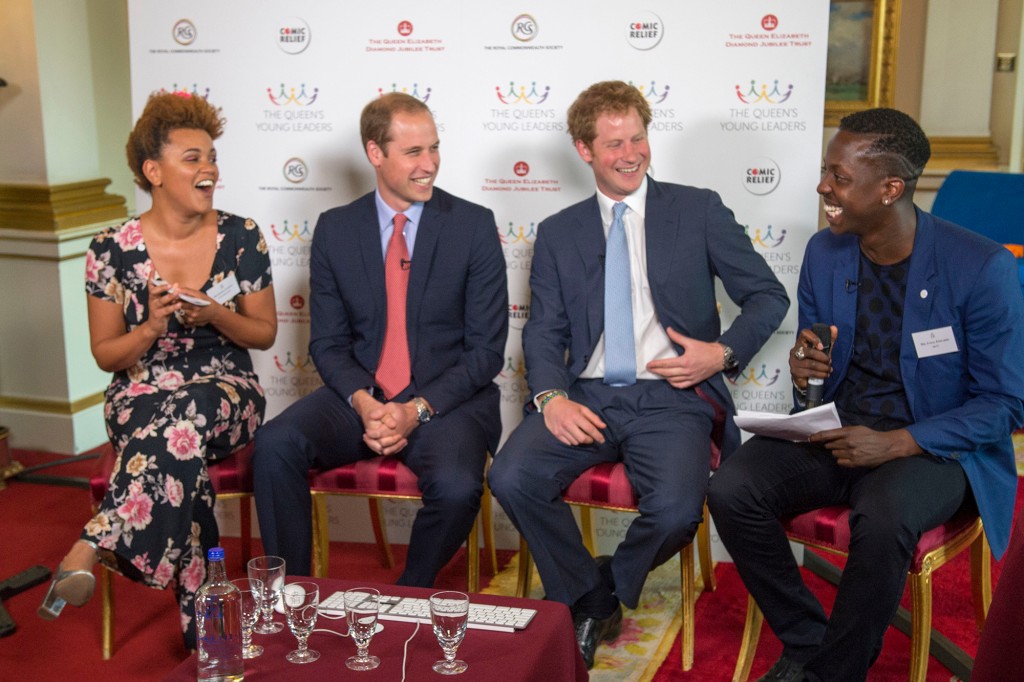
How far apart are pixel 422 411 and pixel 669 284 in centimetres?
83

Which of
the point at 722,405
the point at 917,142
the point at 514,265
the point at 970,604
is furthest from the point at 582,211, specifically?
the point at 970,604

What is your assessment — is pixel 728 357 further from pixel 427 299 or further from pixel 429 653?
pixel 429 653

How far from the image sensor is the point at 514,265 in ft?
12.3

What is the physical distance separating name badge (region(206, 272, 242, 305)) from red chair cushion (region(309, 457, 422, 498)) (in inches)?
24.0

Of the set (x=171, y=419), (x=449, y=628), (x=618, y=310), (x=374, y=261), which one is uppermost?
(x=374, y=261)

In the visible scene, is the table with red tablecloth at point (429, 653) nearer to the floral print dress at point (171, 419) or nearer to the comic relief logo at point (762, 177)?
the floral print dress at point (171, 419)

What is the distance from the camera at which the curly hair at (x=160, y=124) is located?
328 centimetres

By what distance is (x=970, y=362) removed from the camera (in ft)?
9.01

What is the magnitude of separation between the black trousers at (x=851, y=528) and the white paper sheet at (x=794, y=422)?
0.21 ft

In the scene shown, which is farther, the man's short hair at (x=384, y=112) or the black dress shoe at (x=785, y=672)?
the man's short hair at (x=384, y=112)

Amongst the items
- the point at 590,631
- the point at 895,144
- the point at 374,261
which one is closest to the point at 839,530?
the point at 590,631

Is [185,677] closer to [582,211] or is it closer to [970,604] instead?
[582,211]

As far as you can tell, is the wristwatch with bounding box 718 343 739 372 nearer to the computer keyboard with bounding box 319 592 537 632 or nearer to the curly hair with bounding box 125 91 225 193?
the computer keyboard with bounding box 319 592 537 632

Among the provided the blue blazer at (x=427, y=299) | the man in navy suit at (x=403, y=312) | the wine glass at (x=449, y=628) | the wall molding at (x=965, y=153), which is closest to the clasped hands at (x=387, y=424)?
the man in navy suit at (x=403, y=312)
